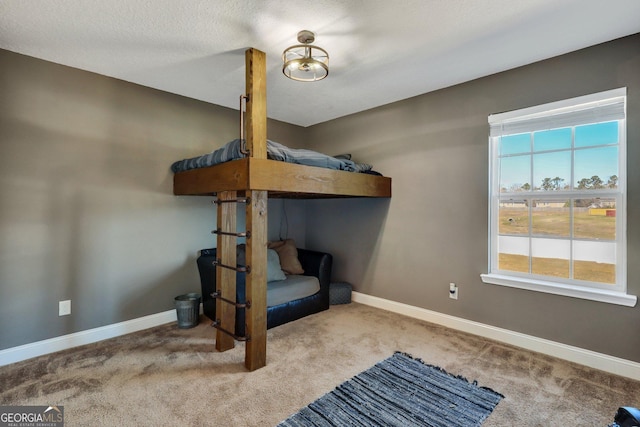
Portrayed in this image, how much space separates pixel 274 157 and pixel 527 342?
102 inches

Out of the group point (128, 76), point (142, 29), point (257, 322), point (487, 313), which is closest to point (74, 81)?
point (128, 76)

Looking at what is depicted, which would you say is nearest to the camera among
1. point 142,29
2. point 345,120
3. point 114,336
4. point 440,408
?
point 440,408

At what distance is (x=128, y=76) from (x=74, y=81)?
41 cm

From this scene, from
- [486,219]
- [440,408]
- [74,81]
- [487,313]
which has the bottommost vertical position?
[440,408]

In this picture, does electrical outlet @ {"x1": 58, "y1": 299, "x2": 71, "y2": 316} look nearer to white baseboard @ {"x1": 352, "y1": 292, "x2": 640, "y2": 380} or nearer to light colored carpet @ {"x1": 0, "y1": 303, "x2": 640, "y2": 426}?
light colored carpet @ {"x1": 0, "y1": 303, "x2": 640, "y2": 426}

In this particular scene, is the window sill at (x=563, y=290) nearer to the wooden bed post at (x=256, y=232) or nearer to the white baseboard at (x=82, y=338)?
the wooden bed post at (x=256, y=232)

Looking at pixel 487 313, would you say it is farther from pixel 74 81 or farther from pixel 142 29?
pixel 74 81

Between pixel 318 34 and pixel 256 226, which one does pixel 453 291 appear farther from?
pixel 318 34

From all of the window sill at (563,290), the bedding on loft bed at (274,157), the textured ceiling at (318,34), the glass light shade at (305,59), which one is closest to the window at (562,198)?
the window sill at (563,290)

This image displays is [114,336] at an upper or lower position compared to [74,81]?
lower

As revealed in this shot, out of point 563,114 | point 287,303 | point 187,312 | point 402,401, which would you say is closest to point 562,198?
point 563,114

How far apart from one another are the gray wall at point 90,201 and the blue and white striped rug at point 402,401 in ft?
6.89

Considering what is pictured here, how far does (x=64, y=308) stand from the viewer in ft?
8.30

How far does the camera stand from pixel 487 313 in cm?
276
